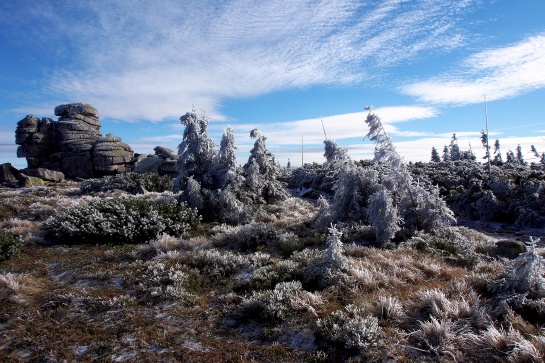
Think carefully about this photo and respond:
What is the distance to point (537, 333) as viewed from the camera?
199 inches

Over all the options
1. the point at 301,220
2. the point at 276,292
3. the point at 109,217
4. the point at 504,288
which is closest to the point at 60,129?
the point at 109,217

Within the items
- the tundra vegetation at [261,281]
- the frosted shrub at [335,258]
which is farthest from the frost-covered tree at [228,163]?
the frosted shrub at [335,258]

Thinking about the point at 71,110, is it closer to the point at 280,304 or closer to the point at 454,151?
the point at 280,304

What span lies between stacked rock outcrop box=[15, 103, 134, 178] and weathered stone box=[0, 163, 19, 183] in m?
4.30

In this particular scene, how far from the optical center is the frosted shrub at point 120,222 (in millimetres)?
11234

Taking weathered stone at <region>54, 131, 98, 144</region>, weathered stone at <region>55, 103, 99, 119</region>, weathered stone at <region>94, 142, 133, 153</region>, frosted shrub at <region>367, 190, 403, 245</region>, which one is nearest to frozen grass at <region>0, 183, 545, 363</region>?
frosted shrub at <region>367, 190, 403, 245</region>

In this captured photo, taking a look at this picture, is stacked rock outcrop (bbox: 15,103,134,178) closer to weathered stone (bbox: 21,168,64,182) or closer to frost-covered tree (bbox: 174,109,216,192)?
weathered stone (bbox: 21,168,64,182)

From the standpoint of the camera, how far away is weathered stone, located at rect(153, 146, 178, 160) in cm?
3731

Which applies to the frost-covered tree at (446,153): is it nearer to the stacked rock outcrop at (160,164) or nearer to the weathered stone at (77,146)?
the stacked rock outcrop at (160,164)

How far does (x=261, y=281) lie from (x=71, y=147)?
39199mm

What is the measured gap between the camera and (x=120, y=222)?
462 inches

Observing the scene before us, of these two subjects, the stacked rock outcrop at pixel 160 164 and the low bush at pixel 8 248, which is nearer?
the low bush at pixel 8 248

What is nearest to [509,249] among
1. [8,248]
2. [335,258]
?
[335,258]

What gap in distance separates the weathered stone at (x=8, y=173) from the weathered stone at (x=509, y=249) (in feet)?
129
